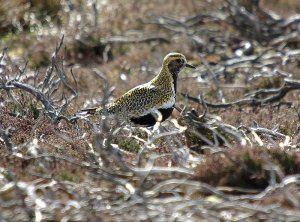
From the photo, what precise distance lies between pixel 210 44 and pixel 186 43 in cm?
50

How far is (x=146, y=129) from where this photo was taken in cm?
772

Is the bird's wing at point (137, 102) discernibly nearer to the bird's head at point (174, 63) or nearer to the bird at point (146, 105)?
the bird at point (146, 105)

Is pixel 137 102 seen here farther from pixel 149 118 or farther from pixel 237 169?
pixel 237 169

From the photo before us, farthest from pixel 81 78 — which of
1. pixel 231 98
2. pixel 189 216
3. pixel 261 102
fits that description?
pixel 189 216

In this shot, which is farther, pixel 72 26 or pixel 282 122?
pixel 72 26

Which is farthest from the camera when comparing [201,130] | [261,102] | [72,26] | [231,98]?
[72,26]

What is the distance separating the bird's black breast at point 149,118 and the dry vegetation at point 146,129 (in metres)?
0.10

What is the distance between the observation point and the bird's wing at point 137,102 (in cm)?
857

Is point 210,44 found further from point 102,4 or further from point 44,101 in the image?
point 44,101

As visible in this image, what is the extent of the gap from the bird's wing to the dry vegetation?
0.89ft

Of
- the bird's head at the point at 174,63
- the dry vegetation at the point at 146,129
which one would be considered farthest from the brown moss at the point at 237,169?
the bird's head at the point at 174,63

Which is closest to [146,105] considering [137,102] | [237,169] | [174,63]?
[137,102]

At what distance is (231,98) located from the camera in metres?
11.1

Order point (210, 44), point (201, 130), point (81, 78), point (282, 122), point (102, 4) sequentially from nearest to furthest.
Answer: point (201, 130), point (282, 122), point (81, 78), point (210, 44), point (102, 4)
